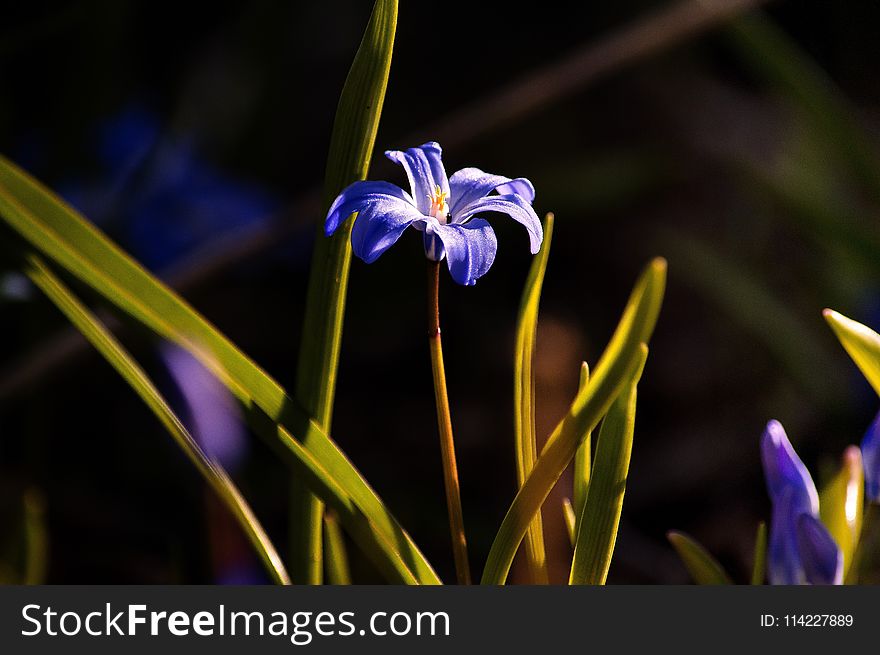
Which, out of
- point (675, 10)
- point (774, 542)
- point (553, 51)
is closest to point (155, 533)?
point (774, 542)

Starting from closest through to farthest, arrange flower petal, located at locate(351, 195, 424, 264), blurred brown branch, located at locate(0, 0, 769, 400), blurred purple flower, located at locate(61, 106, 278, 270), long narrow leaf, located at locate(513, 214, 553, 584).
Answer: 1. flower petal, located at locate(351, 195, 424, 264)
2. long narrow leaf, located at locate(513, 214, 553, 584)
3. blurred brown branch, located at locate(0, 0, 769, 400)
4. blurred purple flower, located at locate(61, 106, 278, 270)

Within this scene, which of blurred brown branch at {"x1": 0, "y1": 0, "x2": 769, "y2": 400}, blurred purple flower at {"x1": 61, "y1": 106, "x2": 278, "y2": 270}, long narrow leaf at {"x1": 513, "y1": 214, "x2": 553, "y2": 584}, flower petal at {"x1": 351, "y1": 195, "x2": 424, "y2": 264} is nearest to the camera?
flower petal at {"x1": 351, "y1": 195, "x2": 424, "y2": 264}

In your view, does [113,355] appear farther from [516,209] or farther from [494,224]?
[494,224]

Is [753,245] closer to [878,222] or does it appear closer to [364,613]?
[878,222]

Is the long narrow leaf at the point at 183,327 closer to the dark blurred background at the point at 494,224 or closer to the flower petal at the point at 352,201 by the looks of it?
the flower petal at the point at 352,201

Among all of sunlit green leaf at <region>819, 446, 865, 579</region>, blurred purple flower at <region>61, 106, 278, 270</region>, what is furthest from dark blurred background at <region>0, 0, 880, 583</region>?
sunlit green leaf at <region>819, 446, 865, 579</region>

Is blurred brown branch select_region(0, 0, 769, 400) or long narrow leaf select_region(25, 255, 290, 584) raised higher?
blurred brown branch select_region(0, 0, 769, 400)

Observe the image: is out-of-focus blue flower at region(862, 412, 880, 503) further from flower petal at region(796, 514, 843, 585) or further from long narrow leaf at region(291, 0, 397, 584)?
long narrow leaf at region(291, 0, 397, 584)
